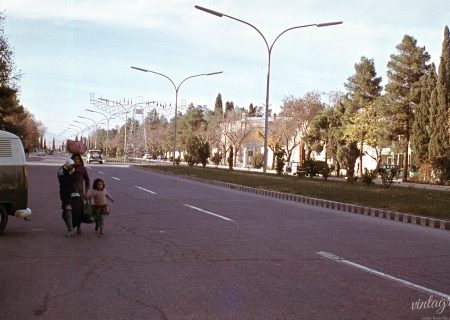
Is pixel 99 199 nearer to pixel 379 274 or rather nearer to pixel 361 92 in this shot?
pixel 379 274

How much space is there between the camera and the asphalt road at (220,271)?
5.02 meters

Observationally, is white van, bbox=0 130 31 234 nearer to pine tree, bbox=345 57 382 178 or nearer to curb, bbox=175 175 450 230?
curb, bbox=175 175 450 230

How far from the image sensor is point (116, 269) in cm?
665

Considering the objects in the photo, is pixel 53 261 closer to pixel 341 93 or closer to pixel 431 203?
pixel 431 203

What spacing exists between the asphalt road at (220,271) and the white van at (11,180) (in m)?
0.46

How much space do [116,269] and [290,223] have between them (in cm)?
612

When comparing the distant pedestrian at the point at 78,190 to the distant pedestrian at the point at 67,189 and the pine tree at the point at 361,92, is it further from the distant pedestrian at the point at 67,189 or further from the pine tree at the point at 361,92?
the pine tree at the point at 361,92

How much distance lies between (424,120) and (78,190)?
40.0 metres

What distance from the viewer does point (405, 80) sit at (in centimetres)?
4794

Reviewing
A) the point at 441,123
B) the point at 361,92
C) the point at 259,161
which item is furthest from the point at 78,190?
the point at 259,161

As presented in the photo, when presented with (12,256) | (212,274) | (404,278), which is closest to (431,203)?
(404,278)

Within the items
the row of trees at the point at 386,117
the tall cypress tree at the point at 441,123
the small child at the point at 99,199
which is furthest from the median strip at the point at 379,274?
the tall cypress tree at the point at 441,123

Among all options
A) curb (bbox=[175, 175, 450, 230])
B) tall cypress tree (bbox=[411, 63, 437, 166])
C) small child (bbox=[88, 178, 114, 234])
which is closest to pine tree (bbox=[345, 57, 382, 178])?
tall cypress tree (bbox=[411, 63, 437, 166])

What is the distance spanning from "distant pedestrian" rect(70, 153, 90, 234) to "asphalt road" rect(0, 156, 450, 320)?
0.47 meters
